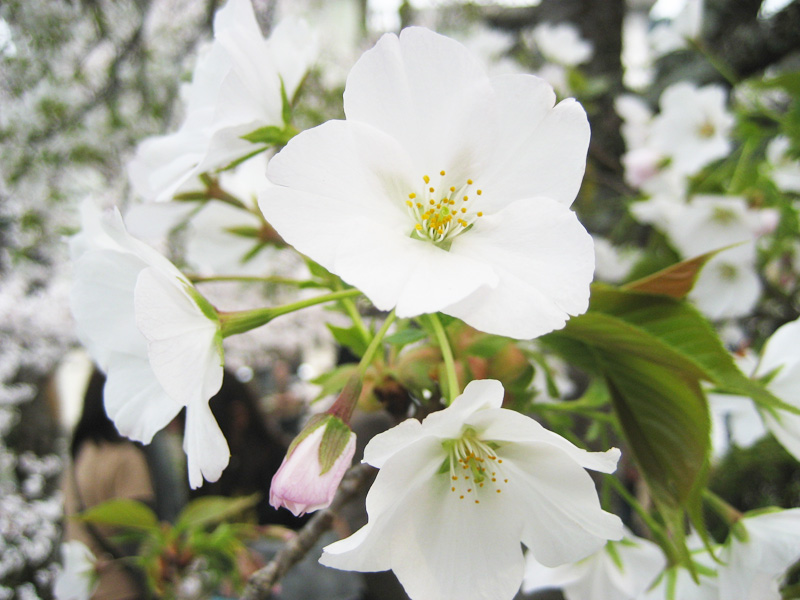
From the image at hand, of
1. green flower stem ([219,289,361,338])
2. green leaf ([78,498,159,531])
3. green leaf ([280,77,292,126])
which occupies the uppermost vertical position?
green leaf ([280,77,292,126])

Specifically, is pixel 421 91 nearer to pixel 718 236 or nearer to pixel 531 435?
pixel 531 435

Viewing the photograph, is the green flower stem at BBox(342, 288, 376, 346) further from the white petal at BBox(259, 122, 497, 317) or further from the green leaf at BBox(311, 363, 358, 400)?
the white petal at BBox(259, 122, 497, 317)

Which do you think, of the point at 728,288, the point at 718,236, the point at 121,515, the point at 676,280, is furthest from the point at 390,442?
the point at 728,288

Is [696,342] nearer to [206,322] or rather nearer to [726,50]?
[206,322]

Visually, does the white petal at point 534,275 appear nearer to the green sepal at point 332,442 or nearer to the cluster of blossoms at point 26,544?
the green sepal at point 332,442

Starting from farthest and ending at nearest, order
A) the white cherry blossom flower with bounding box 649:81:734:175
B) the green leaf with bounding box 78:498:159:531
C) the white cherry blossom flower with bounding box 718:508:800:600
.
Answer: the white cherry blossom flower with bounding box 649:81:734:175 < the green leaf with bounding box 78:498:159:531 < the white cherry blossom flower with bounding box 718:508:800:600

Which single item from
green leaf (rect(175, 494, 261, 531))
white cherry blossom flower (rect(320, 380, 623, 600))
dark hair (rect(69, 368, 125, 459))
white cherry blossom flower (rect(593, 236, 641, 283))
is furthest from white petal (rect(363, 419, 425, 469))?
dark hair (rect(69, 368, 125, 459))

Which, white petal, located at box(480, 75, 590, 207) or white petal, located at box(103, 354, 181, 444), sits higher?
white petal, located at box(480, 75, 590, 207)
